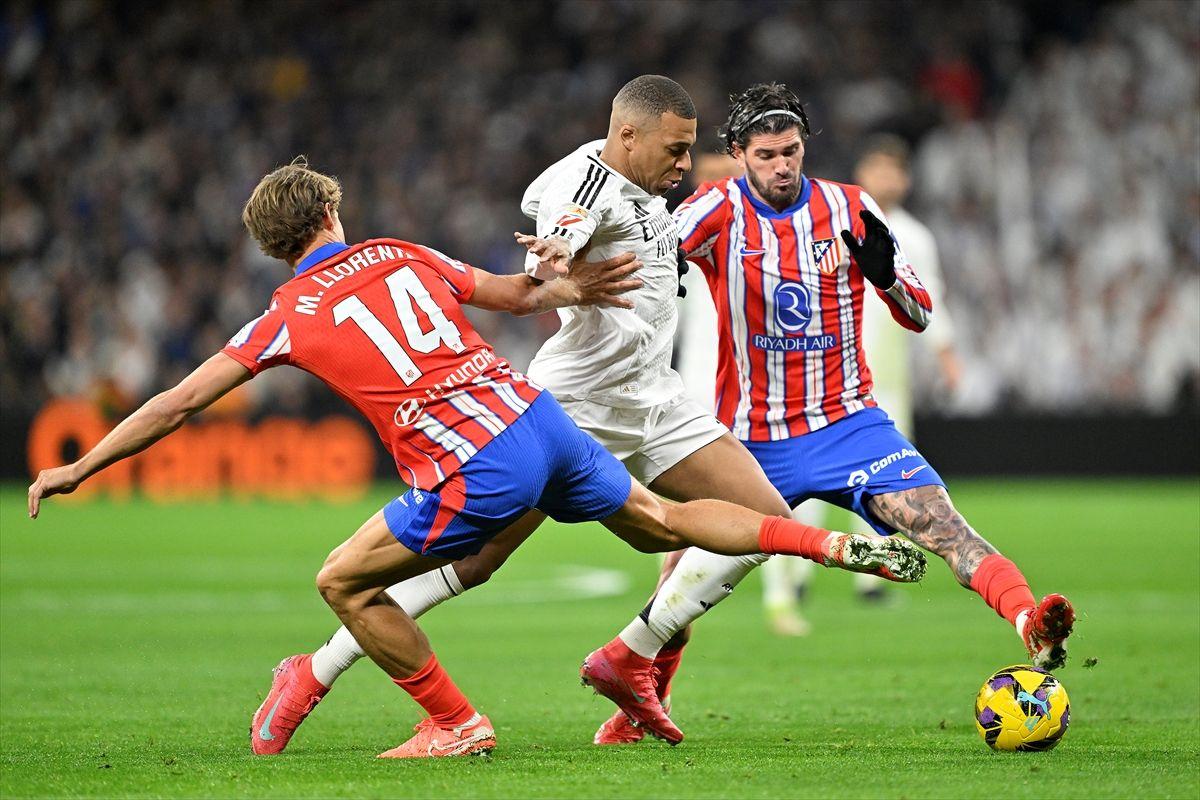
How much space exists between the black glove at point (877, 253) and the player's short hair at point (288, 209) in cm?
200

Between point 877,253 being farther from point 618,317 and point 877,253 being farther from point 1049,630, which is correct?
point 1049,630

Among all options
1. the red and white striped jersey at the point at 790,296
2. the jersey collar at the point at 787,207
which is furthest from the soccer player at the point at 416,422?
the jersey collar at the point at 787,207

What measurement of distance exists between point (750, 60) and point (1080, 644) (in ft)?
50.0

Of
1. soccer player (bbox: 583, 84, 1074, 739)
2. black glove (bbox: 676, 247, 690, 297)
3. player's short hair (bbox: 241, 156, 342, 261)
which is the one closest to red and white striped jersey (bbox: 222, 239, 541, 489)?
player's short hair (bbox: 241, 156, 342, 261)

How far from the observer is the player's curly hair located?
6.52 meters

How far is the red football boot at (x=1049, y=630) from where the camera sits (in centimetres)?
519

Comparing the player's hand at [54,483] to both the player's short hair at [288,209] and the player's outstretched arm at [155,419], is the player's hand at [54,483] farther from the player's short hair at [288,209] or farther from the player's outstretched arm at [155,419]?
the player's short hair at [288,209]

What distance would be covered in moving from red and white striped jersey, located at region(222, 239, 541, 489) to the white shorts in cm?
77

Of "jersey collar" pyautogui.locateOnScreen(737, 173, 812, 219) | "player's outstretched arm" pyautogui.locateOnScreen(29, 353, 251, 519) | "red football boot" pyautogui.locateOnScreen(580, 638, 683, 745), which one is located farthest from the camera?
"jersey collar" pyautogui.locateOnScreen(737, 173, 812, 219)

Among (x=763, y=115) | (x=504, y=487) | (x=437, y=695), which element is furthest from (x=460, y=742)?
(x=763, y=115)

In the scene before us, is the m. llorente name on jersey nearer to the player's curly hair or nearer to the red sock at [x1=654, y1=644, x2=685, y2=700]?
the player's curly hair

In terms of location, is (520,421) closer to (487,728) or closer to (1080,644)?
(487,728)

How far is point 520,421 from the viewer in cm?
548

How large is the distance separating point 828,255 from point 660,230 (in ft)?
2.67
